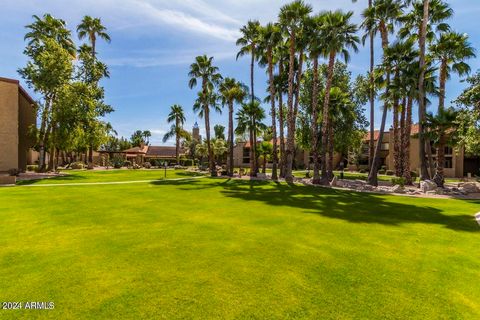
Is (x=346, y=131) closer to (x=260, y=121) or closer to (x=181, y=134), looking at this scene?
(x=260, y=121)

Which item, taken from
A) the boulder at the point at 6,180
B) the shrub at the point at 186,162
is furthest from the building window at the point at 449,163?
the boulder at the point at 6,180

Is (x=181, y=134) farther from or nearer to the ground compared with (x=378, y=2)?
nearer to the ground

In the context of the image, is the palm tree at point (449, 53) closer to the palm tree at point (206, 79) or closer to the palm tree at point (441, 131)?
the palm tree at point (441, 131)

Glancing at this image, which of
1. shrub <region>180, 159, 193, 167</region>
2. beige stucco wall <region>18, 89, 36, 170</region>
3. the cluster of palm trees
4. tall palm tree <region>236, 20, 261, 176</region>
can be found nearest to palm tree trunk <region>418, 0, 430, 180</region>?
the cluster of palm trees

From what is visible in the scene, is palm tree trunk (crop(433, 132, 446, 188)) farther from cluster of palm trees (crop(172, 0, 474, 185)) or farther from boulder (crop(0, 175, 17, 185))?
boulder (crop(0, 175, 17, 185))

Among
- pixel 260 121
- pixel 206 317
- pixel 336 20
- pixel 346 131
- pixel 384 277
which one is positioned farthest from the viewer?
pixel 260 121

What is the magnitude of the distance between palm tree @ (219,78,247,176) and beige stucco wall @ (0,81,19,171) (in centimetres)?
2423

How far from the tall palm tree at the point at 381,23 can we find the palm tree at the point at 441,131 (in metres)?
4.11

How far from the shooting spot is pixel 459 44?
29969mm

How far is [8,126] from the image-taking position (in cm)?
3272

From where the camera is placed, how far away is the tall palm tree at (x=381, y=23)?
29.8m

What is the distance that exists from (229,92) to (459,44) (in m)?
25.4

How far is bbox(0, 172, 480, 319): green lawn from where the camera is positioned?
4.89 meters

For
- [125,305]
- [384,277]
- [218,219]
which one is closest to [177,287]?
[125,305]
